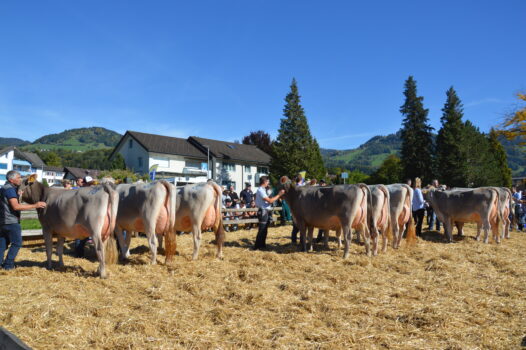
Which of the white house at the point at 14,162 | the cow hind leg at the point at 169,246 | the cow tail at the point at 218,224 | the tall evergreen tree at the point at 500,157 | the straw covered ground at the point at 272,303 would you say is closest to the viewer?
the straw covered ground at the point at 272,303

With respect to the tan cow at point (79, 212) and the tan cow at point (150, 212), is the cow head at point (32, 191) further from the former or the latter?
the tan cow at point (150, 212)

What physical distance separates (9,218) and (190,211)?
3325 millimetres

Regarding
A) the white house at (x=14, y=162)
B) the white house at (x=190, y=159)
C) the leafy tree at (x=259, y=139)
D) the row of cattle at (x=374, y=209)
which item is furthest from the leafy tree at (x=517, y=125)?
the white house at (x=14, y=162)

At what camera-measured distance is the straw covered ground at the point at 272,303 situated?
363cm

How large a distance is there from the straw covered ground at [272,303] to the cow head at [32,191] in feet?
4.19

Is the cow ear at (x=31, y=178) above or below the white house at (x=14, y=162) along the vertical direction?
below

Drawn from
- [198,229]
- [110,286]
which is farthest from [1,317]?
[198,229]

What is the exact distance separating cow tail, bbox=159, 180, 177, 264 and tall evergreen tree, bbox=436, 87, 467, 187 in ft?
131

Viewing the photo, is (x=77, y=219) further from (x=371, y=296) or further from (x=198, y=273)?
(x=371, y=296)

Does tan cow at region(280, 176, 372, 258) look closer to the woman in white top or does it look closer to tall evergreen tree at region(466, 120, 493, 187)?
the woman in white top

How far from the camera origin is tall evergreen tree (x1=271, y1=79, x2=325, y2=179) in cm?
3994

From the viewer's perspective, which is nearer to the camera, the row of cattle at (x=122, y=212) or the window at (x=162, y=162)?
the row of cattle at (x=122, y=212)

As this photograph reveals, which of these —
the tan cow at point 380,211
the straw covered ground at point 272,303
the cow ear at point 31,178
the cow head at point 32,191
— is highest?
the cow ear at point 31,178

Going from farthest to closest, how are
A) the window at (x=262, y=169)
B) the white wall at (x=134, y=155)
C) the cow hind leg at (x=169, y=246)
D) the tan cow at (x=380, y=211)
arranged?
1. the window at (x=262, y=169)
2. the white wall at (x=134, y=155)
3. the tan cow at (x=380, y=211)
4. the cow hind leg at (x=169, y=246)
